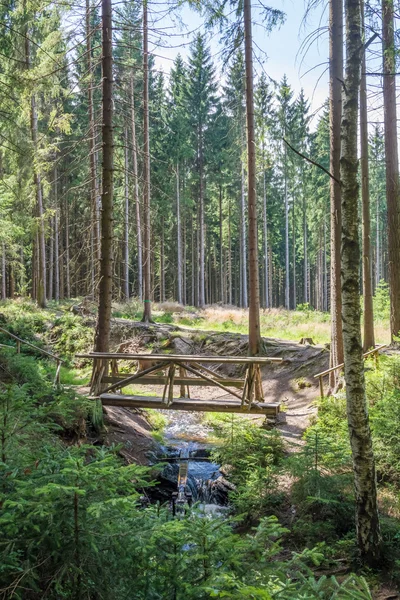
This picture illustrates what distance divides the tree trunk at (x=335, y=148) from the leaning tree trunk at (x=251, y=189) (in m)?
2.46

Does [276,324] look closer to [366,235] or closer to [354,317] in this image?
[366,235]

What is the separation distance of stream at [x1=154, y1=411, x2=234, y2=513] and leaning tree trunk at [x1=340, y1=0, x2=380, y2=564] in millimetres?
2728

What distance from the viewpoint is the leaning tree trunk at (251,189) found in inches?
461

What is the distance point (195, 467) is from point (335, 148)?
7.68 meters

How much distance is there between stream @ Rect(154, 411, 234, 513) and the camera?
8.01 metres

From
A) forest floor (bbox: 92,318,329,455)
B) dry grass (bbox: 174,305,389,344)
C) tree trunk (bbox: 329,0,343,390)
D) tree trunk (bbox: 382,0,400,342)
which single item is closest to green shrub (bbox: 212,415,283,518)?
forest floor (bbox: 92,318,329,455)

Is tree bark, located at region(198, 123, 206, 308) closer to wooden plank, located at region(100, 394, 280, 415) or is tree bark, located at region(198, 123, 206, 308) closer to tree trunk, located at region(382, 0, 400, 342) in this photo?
tree trunk, located at region(382, 0, 400, 342)

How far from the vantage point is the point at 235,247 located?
171ft

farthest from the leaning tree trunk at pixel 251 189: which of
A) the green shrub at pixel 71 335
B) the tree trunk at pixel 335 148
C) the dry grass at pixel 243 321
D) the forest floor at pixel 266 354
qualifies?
the green shrub at pixel 71 335

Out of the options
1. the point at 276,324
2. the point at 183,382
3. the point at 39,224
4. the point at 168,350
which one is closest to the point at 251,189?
the point at 183,382

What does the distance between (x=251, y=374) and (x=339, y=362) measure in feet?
9.70

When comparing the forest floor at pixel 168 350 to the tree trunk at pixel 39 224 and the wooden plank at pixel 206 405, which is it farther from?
the tree trunk at pixel 39 224

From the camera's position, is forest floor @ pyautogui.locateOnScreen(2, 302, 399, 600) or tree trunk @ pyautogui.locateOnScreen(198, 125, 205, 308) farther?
tree trunk @ pyautogui.locateOnScreen(198, 125, 205, 308)

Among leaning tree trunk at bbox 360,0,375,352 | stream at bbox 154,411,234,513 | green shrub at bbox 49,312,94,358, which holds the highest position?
leaning tree trunk at bbox 360,0,375,352
